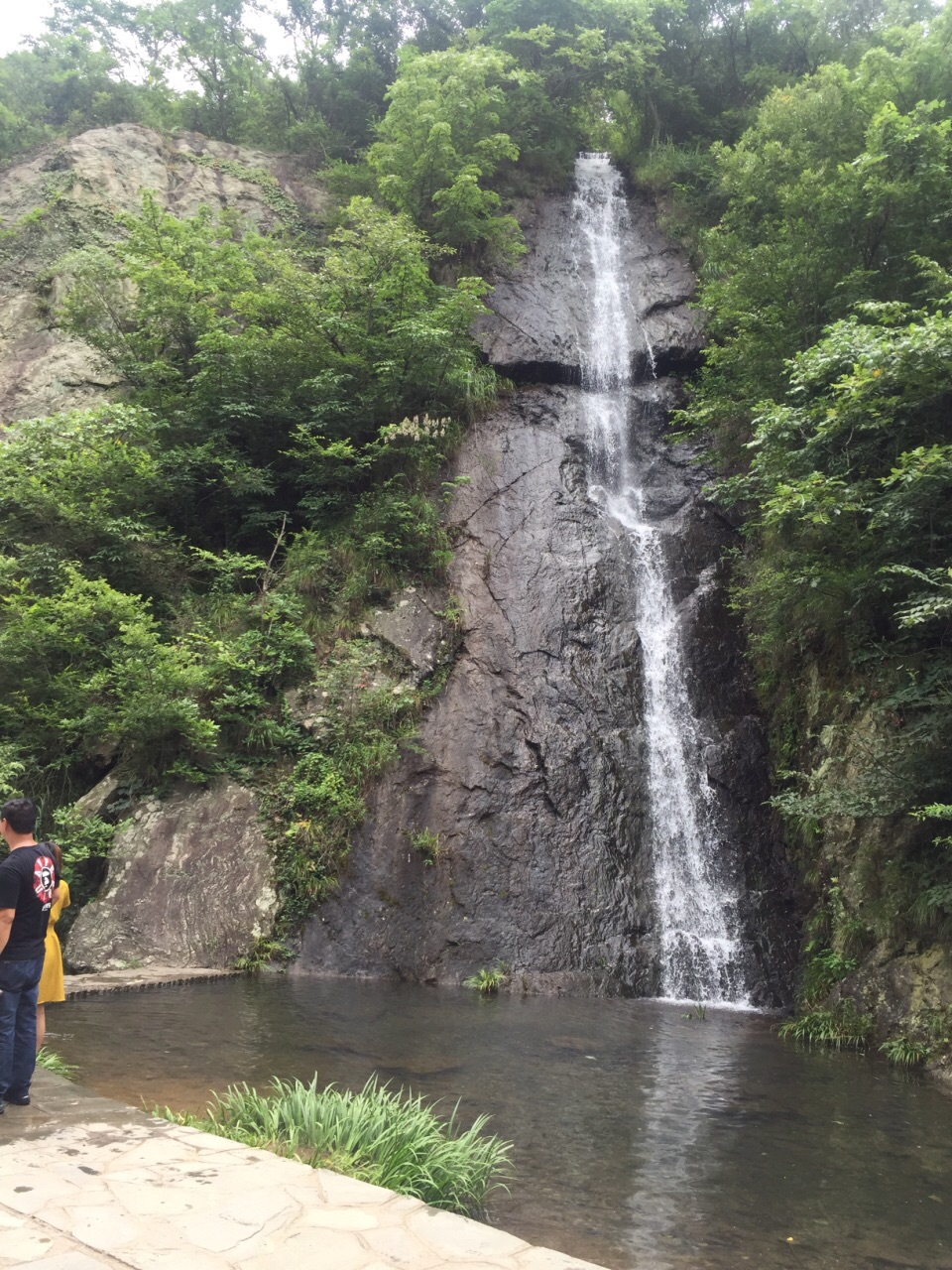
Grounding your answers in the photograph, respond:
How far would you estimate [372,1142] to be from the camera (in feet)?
12.7

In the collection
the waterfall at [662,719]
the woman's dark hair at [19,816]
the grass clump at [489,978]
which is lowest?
the grass clump at [489,978]

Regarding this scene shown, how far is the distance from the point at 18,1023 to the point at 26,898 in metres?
0.66

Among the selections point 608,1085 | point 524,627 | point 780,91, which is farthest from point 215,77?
point 608,1085

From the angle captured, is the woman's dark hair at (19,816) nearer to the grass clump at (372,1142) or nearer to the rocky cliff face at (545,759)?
the grass clump at (372,1142)

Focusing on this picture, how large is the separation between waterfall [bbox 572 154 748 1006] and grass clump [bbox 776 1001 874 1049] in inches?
62.8

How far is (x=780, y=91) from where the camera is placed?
18469 mm

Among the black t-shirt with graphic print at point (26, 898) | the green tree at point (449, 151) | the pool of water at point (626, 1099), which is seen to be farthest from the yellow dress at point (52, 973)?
the green tree at point (449, 151)

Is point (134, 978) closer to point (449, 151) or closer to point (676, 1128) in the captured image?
point (676, 1128)

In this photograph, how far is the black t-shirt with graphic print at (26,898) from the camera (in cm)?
431

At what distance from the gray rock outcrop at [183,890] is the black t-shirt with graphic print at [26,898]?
5.87m

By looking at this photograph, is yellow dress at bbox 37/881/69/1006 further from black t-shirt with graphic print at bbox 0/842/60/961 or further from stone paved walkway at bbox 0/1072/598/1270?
stone paved walkway at bbox 0/1072/598/1270

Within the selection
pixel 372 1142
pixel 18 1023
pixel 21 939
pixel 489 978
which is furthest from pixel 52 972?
pixel 489 978

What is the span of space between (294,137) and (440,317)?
48.2 ft

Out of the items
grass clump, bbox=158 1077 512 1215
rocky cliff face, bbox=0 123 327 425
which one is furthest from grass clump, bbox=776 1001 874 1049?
rocky cliff face, bbox=0 123 327 425
